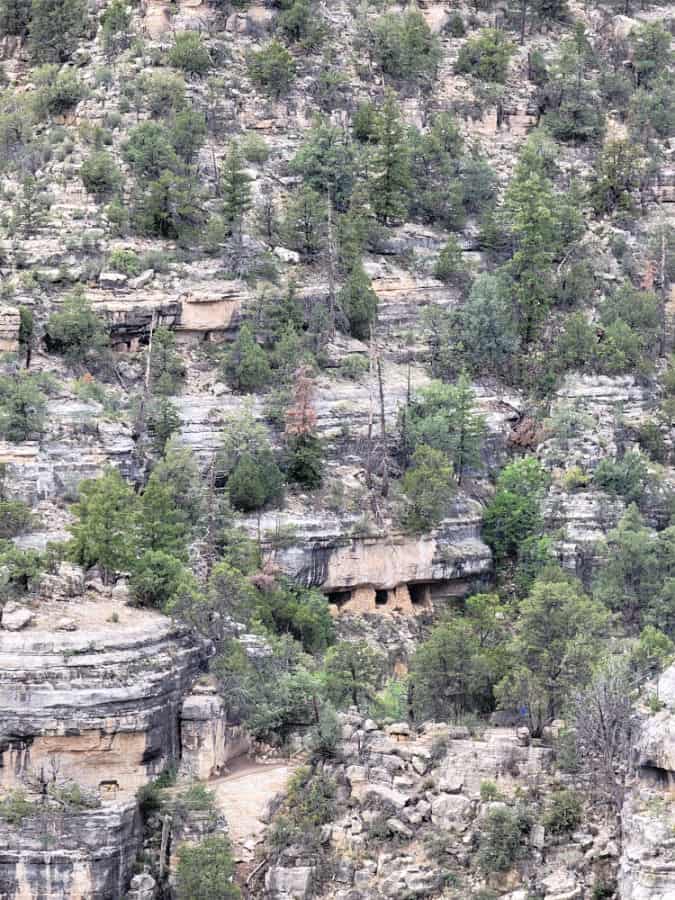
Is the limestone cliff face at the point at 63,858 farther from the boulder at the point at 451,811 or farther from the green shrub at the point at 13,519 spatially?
the green shrub at the point at 13,519

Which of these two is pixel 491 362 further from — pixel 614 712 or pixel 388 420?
pixel 614 712

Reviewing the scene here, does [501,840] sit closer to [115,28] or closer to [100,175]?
[100,175]

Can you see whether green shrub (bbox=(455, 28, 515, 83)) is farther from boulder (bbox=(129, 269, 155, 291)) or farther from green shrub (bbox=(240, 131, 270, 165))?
boulder (bbox=(129, 269, 155, 291))

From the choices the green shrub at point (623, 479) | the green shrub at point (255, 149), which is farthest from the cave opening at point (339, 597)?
the green shrub at point (255, 149)

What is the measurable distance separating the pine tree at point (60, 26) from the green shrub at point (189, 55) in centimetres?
564

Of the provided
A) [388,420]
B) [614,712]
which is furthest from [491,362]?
[614,712]

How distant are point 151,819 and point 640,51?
64.0m

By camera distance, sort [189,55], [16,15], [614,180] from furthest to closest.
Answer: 1. [16,15]
2. [614,180]
3. [189,55]

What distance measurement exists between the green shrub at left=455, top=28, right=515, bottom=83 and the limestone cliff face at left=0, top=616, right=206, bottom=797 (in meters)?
55.0

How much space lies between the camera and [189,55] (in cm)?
14612

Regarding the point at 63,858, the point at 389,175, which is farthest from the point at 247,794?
the point at 389,175

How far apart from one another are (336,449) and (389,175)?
17.2 m

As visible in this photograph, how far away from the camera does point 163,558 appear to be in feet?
370

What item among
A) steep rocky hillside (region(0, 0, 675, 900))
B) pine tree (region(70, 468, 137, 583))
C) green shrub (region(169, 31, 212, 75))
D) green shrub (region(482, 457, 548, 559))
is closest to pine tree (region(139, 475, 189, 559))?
steep rocky hillside (region(0, 0, 675, 900))
